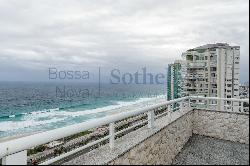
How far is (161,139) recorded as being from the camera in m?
4.61

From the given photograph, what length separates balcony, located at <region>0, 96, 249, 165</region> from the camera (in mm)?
2457

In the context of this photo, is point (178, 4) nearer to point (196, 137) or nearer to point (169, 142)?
point (196, 137)

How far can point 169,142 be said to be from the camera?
196 inches

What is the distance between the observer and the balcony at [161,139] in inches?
96.7

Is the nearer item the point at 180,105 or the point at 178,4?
the point at 180,105

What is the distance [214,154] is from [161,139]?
0.91 meters

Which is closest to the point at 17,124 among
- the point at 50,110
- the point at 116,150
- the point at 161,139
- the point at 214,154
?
the point at 50,110

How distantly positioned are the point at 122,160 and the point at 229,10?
321 centimetres

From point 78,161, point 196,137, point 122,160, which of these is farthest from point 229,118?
point 78,161

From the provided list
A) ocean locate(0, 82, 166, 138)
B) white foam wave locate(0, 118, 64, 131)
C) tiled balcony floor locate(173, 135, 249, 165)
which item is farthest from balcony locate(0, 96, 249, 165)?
white foam wave locate(0, 118, 64, 131)

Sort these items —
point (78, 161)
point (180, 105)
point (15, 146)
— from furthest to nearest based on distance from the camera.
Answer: point (180, 105)
point (78, 161)
point (15, 146)

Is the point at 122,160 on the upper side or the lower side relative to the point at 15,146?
lower

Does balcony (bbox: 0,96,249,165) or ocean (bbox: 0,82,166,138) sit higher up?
balcony (bbox: 0,96,249,165)

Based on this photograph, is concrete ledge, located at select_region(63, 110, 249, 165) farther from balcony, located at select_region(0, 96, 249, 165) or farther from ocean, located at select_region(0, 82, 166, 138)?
ocean, located at select_region(0, 82, 166, 138)
